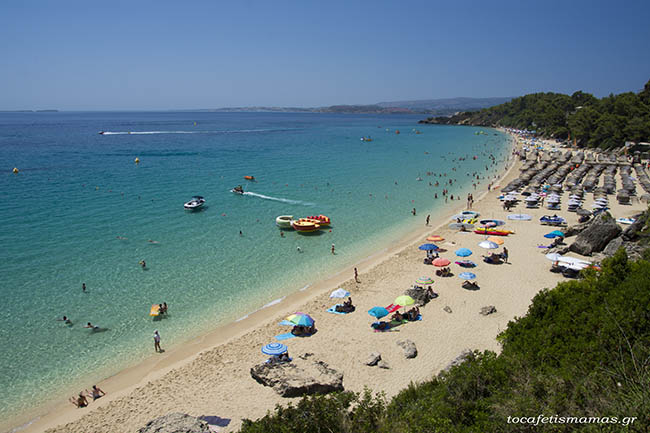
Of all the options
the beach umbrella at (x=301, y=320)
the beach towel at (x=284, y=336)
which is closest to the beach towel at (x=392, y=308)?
the beach umbrella at (x=301, y=320)

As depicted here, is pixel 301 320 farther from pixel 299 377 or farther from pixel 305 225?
pixel 305 225

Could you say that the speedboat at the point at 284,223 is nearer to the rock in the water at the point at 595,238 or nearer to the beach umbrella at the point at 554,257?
the beach umbrella at the point at 554,257

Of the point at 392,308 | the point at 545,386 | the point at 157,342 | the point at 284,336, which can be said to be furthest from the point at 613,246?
the point at 157,342

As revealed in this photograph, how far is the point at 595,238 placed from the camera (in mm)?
23031

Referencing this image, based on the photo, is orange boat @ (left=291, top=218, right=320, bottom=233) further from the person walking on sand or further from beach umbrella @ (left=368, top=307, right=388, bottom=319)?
the person walking on sand

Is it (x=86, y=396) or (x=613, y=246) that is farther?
(x=613, y=246)

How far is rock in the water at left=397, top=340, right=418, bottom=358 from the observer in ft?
48.6

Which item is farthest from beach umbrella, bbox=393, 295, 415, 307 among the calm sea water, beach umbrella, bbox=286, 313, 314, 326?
the calm sea water

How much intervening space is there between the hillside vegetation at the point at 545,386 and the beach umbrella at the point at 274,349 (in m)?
5.33

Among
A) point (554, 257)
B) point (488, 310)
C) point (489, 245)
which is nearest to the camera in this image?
point (488, 310)

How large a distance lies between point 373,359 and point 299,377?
322cm

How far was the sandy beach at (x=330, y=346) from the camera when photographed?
12828 millimetres

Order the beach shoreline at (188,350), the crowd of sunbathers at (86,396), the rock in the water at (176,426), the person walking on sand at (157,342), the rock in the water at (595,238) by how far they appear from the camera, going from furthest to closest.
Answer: the rock in the water at (595,238) < the person walking on sand at (157,342) < the crowd of sunbathers at (86,396) < the beach shoreline at (188,350) < the rock in the water at (176,426)

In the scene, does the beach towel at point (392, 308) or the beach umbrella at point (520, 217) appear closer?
the beach towel at point (392, 308)
